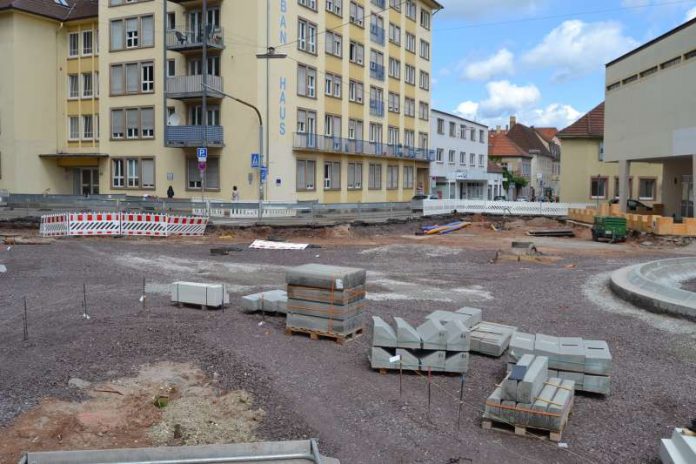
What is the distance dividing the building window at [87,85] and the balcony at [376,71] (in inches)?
799

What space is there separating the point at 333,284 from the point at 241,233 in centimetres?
2014

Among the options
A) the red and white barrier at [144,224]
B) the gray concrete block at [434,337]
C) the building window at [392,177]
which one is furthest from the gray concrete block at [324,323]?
the building window at [392,177]

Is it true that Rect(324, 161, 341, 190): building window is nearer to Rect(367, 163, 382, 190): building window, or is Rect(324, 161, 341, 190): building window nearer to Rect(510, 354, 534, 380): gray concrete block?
Rect(367, 163, 382, 190): building window

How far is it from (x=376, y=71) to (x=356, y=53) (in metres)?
3.39

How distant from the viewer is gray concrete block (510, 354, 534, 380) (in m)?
6.95

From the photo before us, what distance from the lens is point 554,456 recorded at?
6.41m

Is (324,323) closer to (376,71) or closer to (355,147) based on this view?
(355,147)

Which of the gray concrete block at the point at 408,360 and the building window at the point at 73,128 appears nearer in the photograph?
the gray concrete block at the point at 408,360

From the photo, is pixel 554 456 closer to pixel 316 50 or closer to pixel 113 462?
pixel 113 462

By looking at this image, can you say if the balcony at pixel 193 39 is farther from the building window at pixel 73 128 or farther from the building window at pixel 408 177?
the building window at pixel 408 177

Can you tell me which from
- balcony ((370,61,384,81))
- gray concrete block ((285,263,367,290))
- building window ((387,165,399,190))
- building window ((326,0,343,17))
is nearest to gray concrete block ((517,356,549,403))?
gray concrete block ((285,263,367,290))

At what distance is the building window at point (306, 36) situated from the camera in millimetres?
42000

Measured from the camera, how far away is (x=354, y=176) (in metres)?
50.0

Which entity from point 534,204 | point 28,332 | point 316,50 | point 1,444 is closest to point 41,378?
point 1,444
